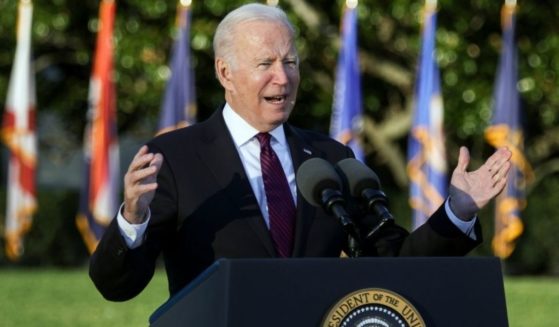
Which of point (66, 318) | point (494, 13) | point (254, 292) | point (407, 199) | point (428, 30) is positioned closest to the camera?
point (254, 292)

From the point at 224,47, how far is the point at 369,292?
1.21 metres

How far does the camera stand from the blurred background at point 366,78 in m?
23.0

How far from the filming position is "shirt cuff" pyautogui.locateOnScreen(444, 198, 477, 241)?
439 cm

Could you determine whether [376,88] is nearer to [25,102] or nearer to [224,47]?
[25,102]

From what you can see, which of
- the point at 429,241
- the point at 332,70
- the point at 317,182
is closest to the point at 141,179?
the point at 317,182

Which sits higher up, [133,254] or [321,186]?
[321,186]

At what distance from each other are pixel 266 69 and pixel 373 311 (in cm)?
104

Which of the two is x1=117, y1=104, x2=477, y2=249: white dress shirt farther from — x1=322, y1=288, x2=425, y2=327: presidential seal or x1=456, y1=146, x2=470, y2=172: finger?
x1=322, y1=288, x2=425, y2=327: presidential seal

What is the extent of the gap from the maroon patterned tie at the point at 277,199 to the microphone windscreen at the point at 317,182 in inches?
13.0

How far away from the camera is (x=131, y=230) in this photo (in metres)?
4.05

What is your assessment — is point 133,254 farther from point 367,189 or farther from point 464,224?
point 464,224

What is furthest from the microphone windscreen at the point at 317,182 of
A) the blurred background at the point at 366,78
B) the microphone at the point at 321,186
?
the blurred background at the point at 366,78

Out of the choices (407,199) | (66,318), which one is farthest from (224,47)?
(407,199)

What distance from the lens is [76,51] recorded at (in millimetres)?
25859
